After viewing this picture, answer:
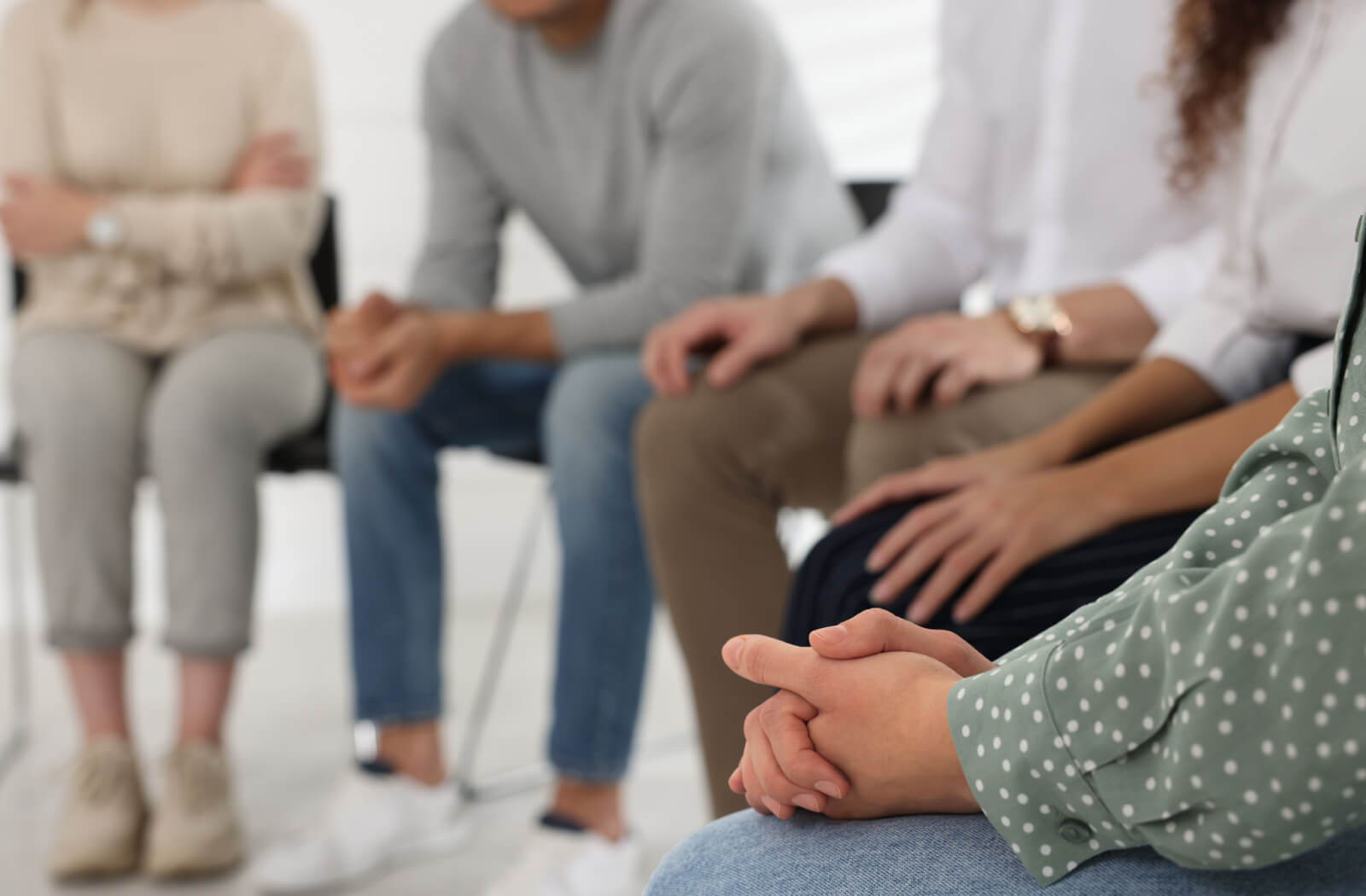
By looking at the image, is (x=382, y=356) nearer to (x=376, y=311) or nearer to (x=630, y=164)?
(x=376, y=311)

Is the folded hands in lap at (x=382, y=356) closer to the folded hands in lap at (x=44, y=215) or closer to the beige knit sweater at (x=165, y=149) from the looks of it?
the beige knit sweater at (x=165, y=149)

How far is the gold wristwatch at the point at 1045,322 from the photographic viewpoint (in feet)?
3.35

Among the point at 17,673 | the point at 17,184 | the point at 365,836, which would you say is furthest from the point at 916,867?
the point at 17,673

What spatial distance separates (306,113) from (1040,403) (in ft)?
3.57

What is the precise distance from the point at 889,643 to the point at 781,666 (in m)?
0.04

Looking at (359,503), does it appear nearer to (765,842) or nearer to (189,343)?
(189,343)

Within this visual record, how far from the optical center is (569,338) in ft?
4.60

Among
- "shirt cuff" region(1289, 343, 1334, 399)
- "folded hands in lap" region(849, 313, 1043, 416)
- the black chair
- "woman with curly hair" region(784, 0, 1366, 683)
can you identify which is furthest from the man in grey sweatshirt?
"shirt cuff" region(1289, 343, 1334, 399)

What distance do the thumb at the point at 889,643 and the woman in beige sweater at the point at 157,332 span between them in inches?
41.9

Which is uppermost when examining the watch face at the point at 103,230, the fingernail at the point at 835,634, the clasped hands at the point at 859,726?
the watch face at the point at 103,230

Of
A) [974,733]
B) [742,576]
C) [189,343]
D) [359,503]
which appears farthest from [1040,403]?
[189,343]

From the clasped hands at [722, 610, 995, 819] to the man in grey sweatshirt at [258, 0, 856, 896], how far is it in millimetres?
795

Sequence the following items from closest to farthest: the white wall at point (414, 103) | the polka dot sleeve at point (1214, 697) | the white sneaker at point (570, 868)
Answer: the polka dot sleeve at point (1214, 697) → the white sneaker at point (570, 868) → the white wall at point (414, 103)

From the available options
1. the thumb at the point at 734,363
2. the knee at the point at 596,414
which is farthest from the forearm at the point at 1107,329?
the knee at the point at 596,414
